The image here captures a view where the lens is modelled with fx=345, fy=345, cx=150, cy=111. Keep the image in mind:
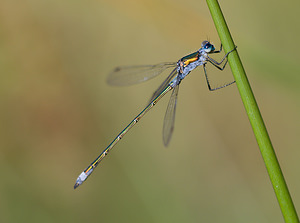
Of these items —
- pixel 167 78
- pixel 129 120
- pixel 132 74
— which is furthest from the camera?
pixel 129 120

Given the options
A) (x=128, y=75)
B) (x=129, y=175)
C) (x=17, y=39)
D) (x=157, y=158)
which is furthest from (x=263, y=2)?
(x=17, y=39)

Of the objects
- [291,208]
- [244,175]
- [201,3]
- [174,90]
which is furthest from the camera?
[201,3]

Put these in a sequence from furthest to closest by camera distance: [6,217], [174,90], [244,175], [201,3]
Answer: [201,3], [244,175], [6,217], [174,90]

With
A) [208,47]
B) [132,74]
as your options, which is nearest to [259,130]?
[208,47]

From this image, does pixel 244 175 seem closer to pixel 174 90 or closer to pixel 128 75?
pixel 174 90

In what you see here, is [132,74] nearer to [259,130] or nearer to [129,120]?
[129,120]

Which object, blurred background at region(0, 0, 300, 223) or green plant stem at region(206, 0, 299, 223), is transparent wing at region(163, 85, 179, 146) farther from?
green plant stem at region(206, 0, 299, 223)

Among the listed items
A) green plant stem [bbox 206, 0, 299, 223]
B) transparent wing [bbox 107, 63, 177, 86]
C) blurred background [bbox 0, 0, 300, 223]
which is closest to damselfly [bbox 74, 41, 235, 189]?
transparent wing [bbox 107, 63, 177, 86]
